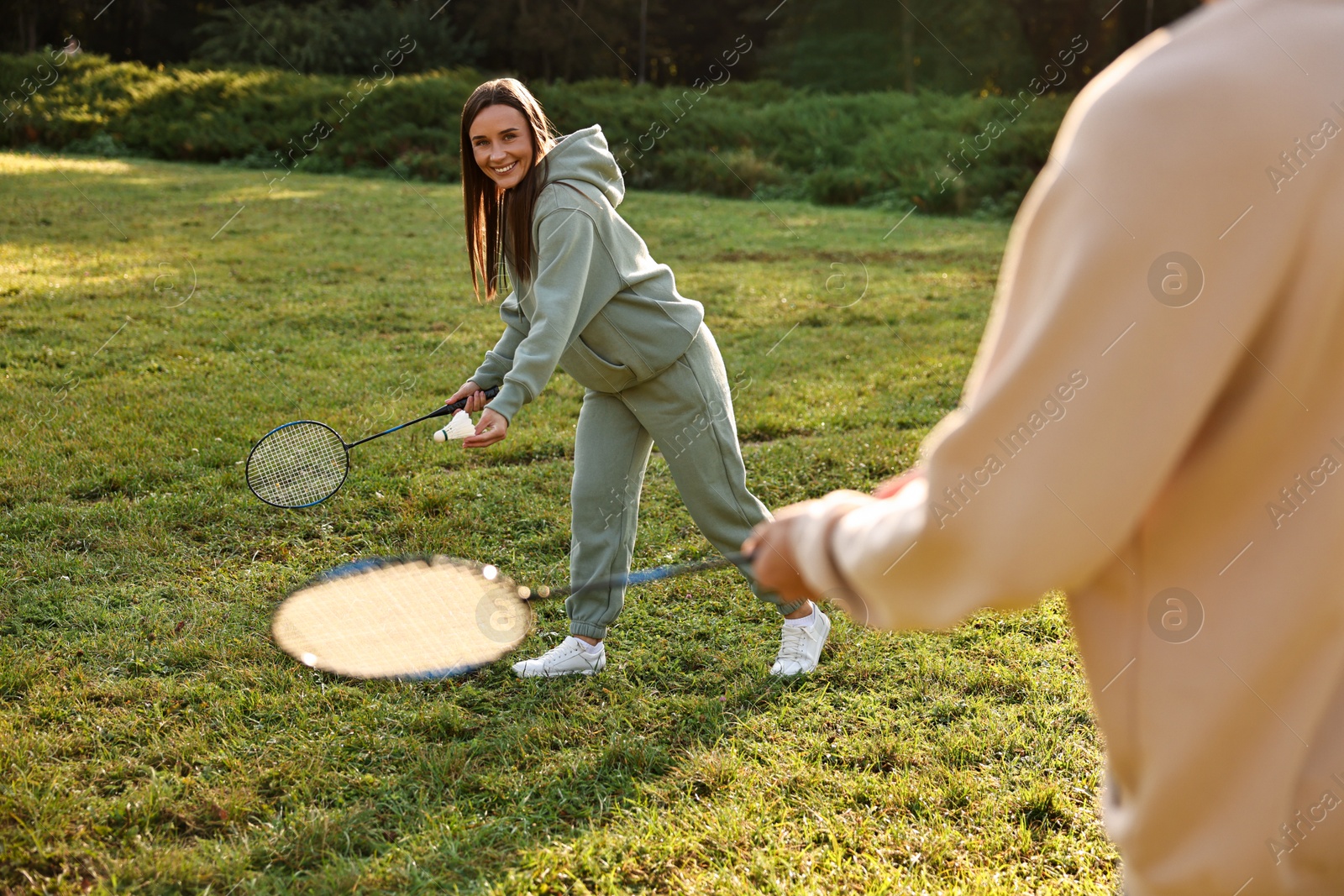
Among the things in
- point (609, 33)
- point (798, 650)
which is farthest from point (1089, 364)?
point (609, 33)

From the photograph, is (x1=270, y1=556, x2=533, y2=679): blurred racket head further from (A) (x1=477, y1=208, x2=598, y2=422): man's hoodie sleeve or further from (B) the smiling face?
(B) the smiling face

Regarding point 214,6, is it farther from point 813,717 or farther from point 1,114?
point 813,717

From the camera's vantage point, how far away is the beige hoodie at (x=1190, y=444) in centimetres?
84

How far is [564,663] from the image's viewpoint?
3.77m

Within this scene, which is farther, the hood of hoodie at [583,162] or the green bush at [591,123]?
the green bush at [591,123]

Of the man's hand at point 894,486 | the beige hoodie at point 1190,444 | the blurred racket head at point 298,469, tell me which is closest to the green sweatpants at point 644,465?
the blurred racket head at point 298,469

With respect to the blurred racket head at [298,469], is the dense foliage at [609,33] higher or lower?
higher

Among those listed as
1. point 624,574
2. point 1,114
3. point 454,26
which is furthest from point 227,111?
point 624,574

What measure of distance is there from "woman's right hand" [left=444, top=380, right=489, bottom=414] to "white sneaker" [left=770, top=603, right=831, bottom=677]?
1.40 meters

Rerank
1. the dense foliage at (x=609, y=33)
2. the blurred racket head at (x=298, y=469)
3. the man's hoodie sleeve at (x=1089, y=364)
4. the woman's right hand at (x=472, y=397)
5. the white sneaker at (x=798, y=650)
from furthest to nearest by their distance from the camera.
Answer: the dense foliage at (x=609, y=33) < the blurred racket head at (x=298, y=469) < the white sneaker at (x=798, y=650) < the woman's right hand at (x=472, y=397) < the man's hoodie sleeve at (x=1089, y=364)

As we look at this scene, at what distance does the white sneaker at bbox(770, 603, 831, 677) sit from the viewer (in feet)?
12.4

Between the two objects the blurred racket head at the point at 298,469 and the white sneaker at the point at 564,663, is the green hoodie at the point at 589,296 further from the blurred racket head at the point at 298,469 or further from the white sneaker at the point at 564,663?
the blurred racket head at the point at 298,469

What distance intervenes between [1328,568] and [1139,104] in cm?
45

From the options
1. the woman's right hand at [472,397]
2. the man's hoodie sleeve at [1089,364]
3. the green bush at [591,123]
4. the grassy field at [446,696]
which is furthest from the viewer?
the green bush at [591,123]
